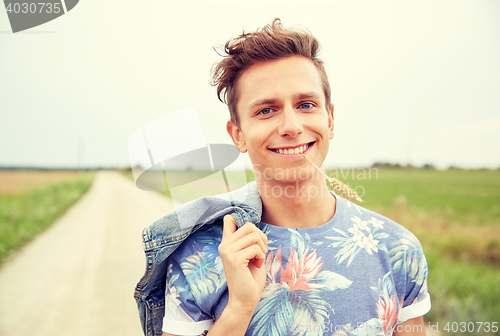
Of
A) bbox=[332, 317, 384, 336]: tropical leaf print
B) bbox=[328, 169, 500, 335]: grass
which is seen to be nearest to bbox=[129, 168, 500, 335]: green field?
bbox=[328, 169, 500, 335]: grass

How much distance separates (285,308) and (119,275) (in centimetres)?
703

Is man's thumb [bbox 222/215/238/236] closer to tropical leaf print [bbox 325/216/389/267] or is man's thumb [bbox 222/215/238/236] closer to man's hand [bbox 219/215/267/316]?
man's hand [bbox 219/215/267/316]

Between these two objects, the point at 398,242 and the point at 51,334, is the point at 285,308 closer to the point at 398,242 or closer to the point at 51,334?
the point at 398,242

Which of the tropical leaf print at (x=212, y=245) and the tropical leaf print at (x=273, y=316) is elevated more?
the tropical leaf print at (x=212, y=245)

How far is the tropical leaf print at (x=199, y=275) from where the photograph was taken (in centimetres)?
141

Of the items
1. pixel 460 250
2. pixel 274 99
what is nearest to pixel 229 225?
pixel 274 99

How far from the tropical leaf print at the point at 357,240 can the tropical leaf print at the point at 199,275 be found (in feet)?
2.15

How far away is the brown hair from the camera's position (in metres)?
1.68

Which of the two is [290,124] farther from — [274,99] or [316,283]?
[316,283]

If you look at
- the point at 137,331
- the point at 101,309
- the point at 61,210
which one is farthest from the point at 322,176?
the point at 61,210

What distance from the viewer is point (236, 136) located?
73.1 inches

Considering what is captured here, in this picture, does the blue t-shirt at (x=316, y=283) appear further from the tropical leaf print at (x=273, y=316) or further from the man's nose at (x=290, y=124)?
the man's nose at (x=290, y=124)

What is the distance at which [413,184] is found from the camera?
28969mm

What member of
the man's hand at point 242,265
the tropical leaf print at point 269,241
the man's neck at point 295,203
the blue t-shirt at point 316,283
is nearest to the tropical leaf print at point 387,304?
the blue t-shirt at point 316,283
